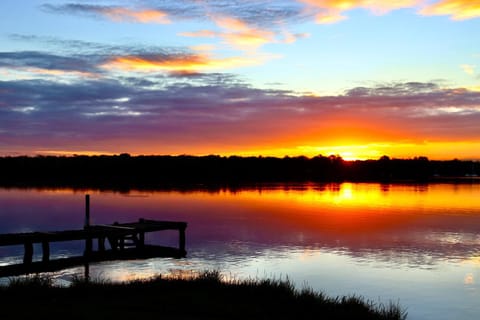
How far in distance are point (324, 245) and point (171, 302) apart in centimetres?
2522

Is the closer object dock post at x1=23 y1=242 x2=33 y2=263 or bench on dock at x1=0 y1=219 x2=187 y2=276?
bench on dock at x1=0 y1=219 x2=187 y2=276

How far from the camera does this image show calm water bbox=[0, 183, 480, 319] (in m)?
26.1

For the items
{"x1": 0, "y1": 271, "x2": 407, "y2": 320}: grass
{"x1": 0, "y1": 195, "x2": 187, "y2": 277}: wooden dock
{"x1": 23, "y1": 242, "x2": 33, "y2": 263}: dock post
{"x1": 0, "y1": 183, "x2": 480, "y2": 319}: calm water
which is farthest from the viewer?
{"x1": 23, "y1": 242, "x2": 33, "y2": 263}: dock post

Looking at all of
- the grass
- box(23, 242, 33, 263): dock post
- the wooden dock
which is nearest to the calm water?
the wooden dock

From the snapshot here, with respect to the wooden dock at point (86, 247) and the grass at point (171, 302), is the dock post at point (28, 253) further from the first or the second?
the grass at point (171, 302)

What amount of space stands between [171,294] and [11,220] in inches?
1643

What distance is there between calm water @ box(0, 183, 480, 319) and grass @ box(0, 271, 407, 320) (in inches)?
228

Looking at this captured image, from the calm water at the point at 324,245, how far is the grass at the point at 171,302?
5802 millimetres

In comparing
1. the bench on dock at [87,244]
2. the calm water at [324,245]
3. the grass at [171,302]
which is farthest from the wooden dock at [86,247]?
the grass at [171,302]

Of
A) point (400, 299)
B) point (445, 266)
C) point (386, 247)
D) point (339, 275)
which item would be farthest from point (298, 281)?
point (386, 247)

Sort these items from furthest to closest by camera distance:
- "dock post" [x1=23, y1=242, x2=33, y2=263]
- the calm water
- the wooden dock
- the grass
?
"dock post" [x1=23, y1=242, x2=33, y2=263] < the wooden dock < the calm water < the grass

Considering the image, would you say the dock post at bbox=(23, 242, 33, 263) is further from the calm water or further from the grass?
the grass

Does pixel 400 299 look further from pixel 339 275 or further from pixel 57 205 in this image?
pixel 57 205

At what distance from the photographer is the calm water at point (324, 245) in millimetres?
26125
